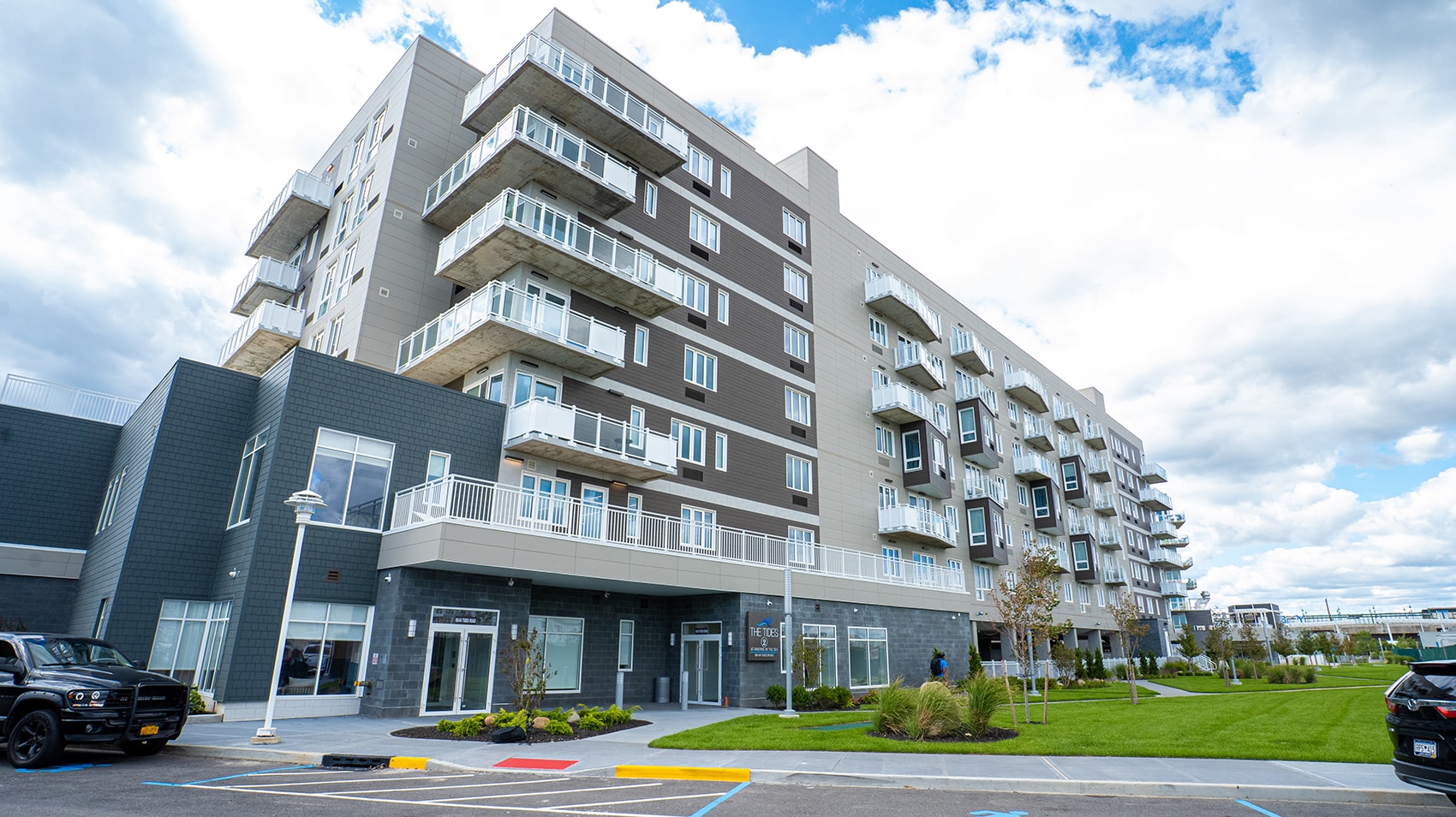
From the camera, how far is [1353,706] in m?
20.0

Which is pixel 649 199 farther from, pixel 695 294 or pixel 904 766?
pixel 904 766

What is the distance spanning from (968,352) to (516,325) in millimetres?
31356

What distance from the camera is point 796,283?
1383 inches

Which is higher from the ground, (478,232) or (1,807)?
(478,232)

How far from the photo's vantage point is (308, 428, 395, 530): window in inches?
762

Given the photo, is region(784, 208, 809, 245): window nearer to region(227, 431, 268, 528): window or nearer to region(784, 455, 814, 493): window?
region(784, 455, 814, 493): window

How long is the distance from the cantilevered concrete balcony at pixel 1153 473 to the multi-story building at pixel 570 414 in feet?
150

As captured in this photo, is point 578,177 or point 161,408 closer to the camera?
point 161,408

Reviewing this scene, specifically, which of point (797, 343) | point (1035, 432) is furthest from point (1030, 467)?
point (797, 343)

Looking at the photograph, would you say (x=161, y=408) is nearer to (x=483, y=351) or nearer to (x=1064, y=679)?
(x=483, y=351)

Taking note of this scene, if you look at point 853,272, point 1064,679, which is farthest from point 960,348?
point 1064,679

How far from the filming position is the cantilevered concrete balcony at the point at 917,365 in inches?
1550

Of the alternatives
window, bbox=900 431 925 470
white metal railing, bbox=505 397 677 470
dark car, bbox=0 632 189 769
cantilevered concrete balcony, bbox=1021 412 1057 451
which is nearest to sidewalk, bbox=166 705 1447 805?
dark car, bbox=0 632 189 769

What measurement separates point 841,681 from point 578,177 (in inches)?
723
